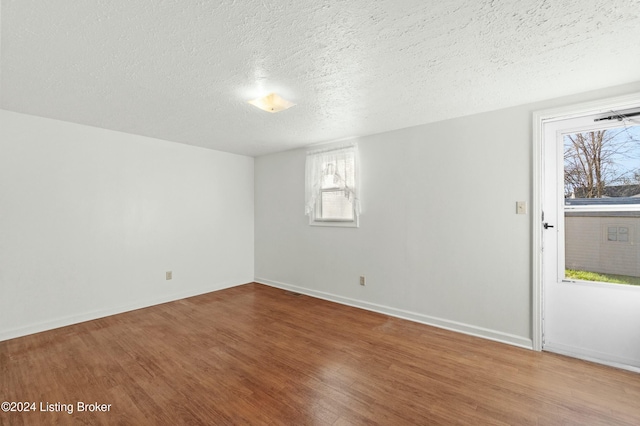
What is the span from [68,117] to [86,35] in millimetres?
1906

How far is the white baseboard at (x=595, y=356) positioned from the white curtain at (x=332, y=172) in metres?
2.30

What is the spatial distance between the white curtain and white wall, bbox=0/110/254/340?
1.46 metres

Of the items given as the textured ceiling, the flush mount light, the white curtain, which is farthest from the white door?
the flush mount light

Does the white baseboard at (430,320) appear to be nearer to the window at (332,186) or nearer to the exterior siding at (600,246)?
the exterior siding at (600,246)

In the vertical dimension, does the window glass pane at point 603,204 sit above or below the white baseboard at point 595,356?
above

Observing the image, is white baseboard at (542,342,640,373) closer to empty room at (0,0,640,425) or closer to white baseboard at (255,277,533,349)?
empty room at (0,0,640,425)

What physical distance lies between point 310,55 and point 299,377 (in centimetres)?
224

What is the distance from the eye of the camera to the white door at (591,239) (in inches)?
86.7

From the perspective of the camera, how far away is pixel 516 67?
1923 millimetres

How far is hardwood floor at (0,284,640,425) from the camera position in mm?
1679

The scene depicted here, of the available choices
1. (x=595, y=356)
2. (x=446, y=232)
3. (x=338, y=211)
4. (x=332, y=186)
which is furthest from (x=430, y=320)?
(x=332, y=186)

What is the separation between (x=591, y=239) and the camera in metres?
2.35

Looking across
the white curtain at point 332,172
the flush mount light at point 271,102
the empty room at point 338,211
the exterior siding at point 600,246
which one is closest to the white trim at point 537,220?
the empty room at point 338,211

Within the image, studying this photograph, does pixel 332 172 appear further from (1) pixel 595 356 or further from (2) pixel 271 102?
(1) pixel 595 356
